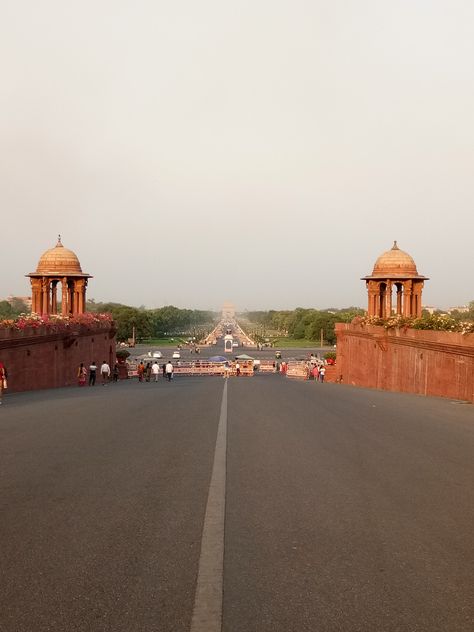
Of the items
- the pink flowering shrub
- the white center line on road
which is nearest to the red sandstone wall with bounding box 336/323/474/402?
the white center line on road

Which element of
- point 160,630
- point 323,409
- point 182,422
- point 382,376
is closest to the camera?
point 160,630

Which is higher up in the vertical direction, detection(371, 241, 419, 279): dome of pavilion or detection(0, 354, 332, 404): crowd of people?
detection(371, 241, 419, 279): dome of pavilion

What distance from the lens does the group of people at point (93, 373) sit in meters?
29.5

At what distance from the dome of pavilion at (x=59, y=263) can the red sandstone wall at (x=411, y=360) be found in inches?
786

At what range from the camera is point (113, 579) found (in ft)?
13.6

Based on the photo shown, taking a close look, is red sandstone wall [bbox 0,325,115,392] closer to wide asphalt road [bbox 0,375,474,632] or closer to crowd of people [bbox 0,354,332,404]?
crowd of people [bbox 0,354,332,404]

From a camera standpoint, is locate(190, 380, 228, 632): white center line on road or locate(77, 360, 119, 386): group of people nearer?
locate(190, 380, 228, 632): white center line on road

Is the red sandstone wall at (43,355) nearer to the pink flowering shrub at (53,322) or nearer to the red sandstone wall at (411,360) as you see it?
the pink flowering shrub at (53,322)

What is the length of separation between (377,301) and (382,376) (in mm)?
13678

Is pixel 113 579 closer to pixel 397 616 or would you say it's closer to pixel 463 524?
pixel 397 616

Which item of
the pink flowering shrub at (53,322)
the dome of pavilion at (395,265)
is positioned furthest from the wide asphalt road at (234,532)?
the dome of pavilion at (395,265)

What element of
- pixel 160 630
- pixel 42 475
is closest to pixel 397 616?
pixel 160 630

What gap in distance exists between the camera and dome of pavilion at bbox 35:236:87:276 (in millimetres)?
44625

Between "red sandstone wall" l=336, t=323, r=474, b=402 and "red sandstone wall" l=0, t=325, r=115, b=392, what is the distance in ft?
51.1
